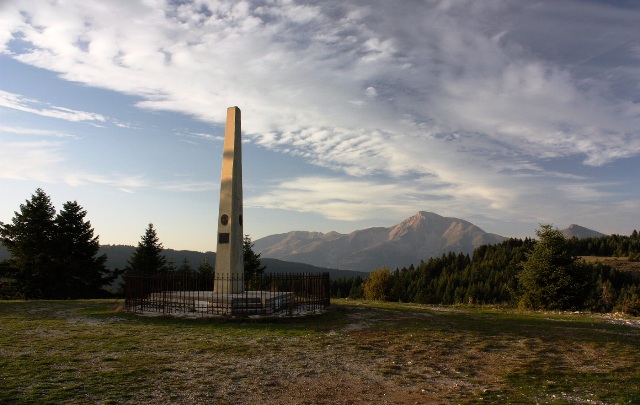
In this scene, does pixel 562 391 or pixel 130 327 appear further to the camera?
pixel 130 327

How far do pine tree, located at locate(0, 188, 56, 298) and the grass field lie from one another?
73.4ft

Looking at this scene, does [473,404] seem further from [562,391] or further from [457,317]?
[457,317]

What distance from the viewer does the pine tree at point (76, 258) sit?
36.1m

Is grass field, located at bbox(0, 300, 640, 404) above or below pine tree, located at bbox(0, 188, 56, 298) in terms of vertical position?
below

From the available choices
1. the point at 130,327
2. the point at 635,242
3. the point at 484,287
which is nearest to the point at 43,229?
the point at 130,327

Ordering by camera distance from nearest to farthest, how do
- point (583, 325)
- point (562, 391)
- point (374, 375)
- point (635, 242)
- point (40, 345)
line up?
point (562, 391), point (374, 375), point (40, 345), point (583, 325), point (635, 242)

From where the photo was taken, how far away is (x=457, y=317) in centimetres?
1753

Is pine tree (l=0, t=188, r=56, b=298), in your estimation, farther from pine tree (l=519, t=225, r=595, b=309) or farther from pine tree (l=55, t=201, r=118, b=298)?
pine tree (l=519, t=225, r=595, b=309)

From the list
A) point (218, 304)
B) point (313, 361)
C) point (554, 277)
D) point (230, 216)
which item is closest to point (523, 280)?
point (554, 277)

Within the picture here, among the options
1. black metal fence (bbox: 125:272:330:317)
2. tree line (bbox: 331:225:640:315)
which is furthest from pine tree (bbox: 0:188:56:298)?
tree line (bbox: 331:225:640:315)

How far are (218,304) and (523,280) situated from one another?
71.1ft

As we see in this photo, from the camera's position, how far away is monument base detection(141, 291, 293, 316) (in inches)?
645

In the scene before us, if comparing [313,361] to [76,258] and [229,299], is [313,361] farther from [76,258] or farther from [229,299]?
[76,258]

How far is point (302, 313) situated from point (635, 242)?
457 feet
